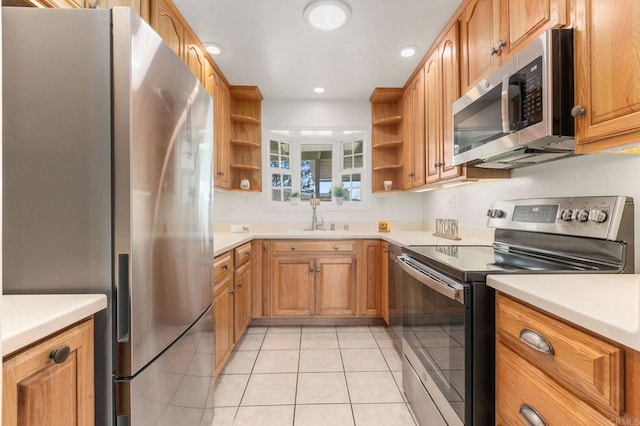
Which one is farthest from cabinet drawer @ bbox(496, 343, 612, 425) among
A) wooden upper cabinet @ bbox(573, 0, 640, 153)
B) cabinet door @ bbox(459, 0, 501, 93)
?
cabinet door @ bbox(459, 0, 501, 93)

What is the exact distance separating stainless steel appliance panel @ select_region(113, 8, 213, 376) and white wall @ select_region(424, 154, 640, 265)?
5.48 ft

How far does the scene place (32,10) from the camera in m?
0.91

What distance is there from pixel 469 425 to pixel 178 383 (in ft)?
3.53

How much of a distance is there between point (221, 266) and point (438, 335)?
1295 mm

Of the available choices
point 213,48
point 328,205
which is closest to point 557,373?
point 213,48

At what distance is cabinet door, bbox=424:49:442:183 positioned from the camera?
2309mm

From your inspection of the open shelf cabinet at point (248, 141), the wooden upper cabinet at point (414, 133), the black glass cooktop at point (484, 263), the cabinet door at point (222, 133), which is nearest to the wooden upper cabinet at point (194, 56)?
the cabinet door at point (222, 133)

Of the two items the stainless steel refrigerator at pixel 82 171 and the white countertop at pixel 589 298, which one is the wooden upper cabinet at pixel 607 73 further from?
the stainless steel refrigerator at pixel 82 171

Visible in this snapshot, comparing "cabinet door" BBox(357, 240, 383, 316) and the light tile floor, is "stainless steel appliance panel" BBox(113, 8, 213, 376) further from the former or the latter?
"cabinet door" BBox(357, 240, 383, 316)

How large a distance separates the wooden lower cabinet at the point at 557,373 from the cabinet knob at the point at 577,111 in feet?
2.28

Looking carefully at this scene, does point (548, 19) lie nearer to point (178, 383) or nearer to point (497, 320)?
point (497, 320)

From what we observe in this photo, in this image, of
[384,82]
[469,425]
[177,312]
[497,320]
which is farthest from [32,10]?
[384,82]

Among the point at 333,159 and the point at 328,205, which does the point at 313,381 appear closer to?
the point at 328,205

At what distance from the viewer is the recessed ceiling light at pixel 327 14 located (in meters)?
1.86
